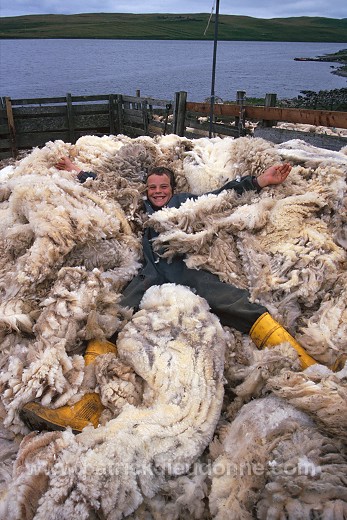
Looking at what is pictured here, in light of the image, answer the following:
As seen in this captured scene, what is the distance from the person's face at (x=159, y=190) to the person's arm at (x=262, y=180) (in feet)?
1.19

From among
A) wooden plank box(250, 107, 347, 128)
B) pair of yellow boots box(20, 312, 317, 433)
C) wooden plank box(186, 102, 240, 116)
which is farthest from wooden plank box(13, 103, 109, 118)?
pair of yellow boots box(20, 312, 317, 433)

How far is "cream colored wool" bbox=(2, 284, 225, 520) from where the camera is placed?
4.92 ft

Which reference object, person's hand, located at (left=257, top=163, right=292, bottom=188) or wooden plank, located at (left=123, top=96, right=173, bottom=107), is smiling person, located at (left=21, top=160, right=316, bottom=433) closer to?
person's hand, located at (left=257, top=163, right=292, bottom=188)

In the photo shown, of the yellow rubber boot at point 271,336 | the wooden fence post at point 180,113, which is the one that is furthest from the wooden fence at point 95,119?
the yellow rubber boot at point 271,336

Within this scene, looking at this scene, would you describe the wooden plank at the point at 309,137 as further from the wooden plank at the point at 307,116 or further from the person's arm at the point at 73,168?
the person's arm at the point at 73,168

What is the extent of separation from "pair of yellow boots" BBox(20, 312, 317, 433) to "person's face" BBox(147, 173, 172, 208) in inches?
50.7

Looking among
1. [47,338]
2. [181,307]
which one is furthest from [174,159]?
[47,338]

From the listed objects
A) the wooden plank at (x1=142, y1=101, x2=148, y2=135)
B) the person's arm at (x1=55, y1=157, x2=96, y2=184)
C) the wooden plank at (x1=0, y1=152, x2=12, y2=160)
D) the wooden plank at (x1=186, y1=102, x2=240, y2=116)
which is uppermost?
the person's arm at (x1=55, y1=157, x2=96, y2=184)

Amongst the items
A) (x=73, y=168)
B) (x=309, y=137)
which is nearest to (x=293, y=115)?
(x=309, y=137)

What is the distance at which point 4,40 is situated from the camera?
122750mm

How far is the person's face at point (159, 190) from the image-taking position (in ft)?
10.3

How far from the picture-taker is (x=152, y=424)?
174cm

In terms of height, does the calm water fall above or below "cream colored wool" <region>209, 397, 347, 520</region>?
below

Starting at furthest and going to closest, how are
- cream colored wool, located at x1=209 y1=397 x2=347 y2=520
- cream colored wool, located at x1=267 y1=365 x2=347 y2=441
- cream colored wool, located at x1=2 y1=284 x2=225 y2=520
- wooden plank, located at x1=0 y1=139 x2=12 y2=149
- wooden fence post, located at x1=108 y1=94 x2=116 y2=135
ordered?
wooden fence post, located at x1=108 y1=94 x2=116 y2=135, wooden plank, located at x1=0 y1=139 x2=12 y2=149, cream colored wool, located at x1=267 y1=365 x2=347 y2=441, cream colored wool, located at x1=2 y1=284 x2=225 y2=520, cream colored wool, located at x1=209 y1=397 x2=347 y2=520
